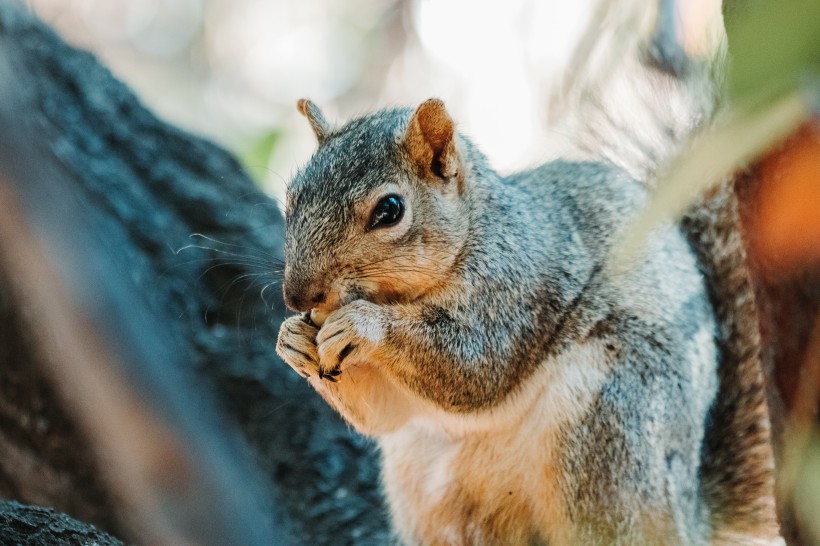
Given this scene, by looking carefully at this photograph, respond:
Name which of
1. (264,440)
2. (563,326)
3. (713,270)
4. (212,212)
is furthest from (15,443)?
(713,270)

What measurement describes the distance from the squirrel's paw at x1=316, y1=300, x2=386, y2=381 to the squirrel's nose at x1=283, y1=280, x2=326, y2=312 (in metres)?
0.05

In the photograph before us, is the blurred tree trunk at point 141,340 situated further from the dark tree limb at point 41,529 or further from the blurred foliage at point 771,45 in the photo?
the blurred foliage at point 771,45

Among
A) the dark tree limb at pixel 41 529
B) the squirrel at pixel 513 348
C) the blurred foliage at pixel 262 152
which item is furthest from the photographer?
the blurred foliage at pixel 262 152

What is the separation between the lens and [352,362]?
1675 mm

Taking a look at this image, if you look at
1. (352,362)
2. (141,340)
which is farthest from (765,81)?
(141,340)

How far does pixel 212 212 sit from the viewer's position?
262 centimetres

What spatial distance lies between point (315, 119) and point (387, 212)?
498mm

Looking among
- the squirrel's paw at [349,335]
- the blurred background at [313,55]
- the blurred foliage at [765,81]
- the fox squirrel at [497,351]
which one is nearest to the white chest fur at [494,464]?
the fox squirrel at [497,351]

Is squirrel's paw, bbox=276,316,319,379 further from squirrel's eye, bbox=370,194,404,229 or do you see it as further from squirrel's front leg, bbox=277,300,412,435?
squirrel's eye, bbox=370,194,404,229

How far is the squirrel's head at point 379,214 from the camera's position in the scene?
1601 millimetres

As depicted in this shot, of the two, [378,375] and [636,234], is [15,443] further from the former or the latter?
[636,234]

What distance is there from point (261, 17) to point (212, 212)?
4.44 meters

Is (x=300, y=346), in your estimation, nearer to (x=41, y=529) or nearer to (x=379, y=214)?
(x=379, y=214)

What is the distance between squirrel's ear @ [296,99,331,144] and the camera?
2021 millimetres
